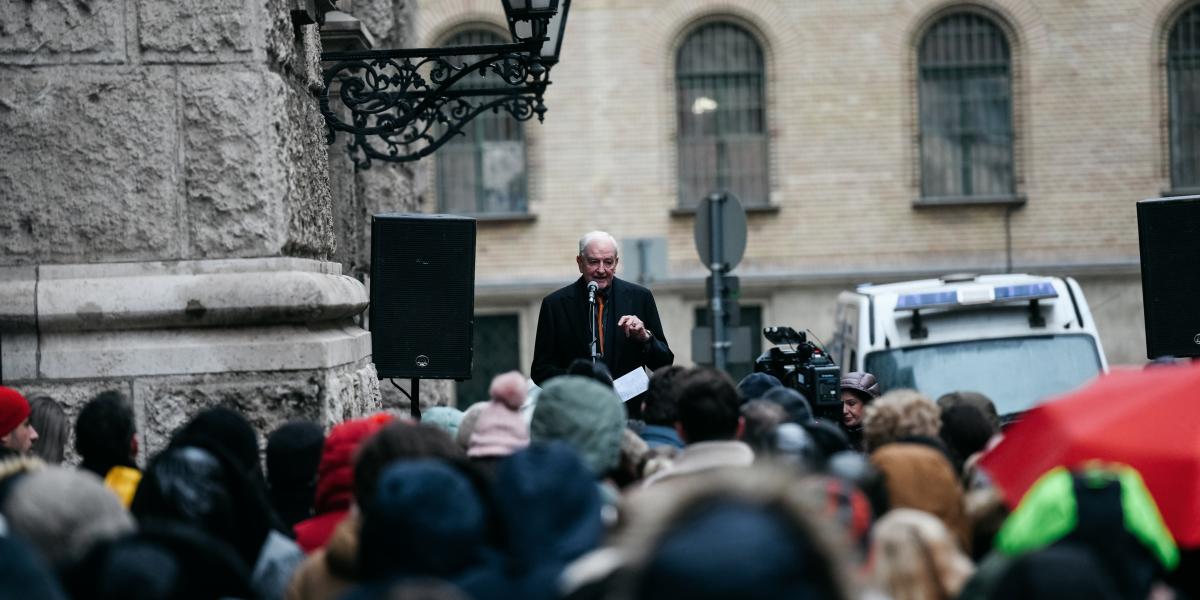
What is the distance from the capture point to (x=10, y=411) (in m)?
5.91

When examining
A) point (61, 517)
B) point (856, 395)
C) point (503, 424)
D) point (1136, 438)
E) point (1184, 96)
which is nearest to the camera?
point (61, 517)

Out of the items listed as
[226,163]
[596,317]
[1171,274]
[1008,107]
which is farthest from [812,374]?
[1008,107]

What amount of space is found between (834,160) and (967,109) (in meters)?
2.16

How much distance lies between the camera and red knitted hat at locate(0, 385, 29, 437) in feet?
19.4

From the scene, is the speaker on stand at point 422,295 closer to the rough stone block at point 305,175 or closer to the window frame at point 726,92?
the rough stone block at point 305,175

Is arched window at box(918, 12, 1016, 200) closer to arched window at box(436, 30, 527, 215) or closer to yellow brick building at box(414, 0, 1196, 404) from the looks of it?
yellow brick building at box(414, 0, 1196, 404)

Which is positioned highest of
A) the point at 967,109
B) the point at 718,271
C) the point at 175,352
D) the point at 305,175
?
the point at 967,109

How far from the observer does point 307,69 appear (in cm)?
757

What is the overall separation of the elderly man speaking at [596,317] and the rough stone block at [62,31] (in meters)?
2.56

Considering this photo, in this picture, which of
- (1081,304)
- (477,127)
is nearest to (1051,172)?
(477,127)

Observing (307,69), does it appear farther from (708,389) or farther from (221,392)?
(708,389)

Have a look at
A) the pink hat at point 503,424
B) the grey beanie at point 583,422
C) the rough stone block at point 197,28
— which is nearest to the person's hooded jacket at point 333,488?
the pink hat at point 503,424

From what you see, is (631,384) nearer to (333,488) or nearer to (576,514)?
(333,488)

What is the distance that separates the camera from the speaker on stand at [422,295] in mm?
8125
